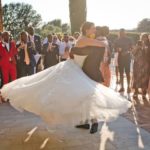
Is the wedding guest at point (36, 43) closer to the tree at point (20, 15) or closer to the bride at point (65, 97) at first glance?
the bride at point (65, 97)

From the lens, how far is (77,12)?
21.5 m

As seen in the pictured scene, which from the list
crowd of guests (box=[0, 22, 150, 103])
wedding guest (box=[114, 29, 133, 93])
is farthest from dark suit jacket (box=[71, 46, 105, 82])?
wedding guest (box=[114, 29, 133, 93])

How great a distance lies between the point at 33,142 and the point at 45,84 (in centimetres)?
93

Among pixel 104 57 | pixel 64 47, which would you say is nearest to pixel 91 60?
pixel 104 57

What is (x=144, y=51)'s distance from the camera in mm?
11836

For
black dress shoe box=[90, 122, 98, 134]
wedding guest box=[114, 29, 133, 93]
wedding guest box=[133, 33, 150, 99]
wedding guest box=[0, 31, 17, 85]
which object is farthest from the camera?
wedding guest box=[114, 29, 133, 93]

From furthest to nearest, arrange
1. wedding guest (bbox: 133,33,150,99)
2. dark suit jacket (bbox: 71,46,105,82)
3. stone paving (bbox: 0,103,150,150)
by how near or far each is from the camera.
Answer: wedding guest (bbox: 133,33,150,99), dark suit jacket (bbox: 71,46,105,82), stone paving (bbox: 0,103,150,150)

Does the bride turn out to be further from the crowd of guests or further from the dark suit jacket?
the crowd of guests

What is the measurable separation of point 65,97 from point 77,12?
49.0 ft

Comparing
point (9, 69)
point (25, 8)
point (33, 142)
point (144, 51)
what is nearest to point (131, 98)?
point (144, 51)

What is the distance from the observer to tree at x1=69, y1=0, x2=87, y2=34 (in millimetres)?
21391

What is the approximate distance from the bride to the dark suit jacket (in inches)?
4.1

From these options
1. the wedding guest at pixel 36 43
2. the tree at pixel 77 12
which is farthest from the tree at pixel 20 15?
the wedding guest at pixel 36 43

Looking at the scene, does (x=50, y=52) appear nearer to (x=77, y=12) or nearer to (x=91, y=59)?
(x=77, y=12)
